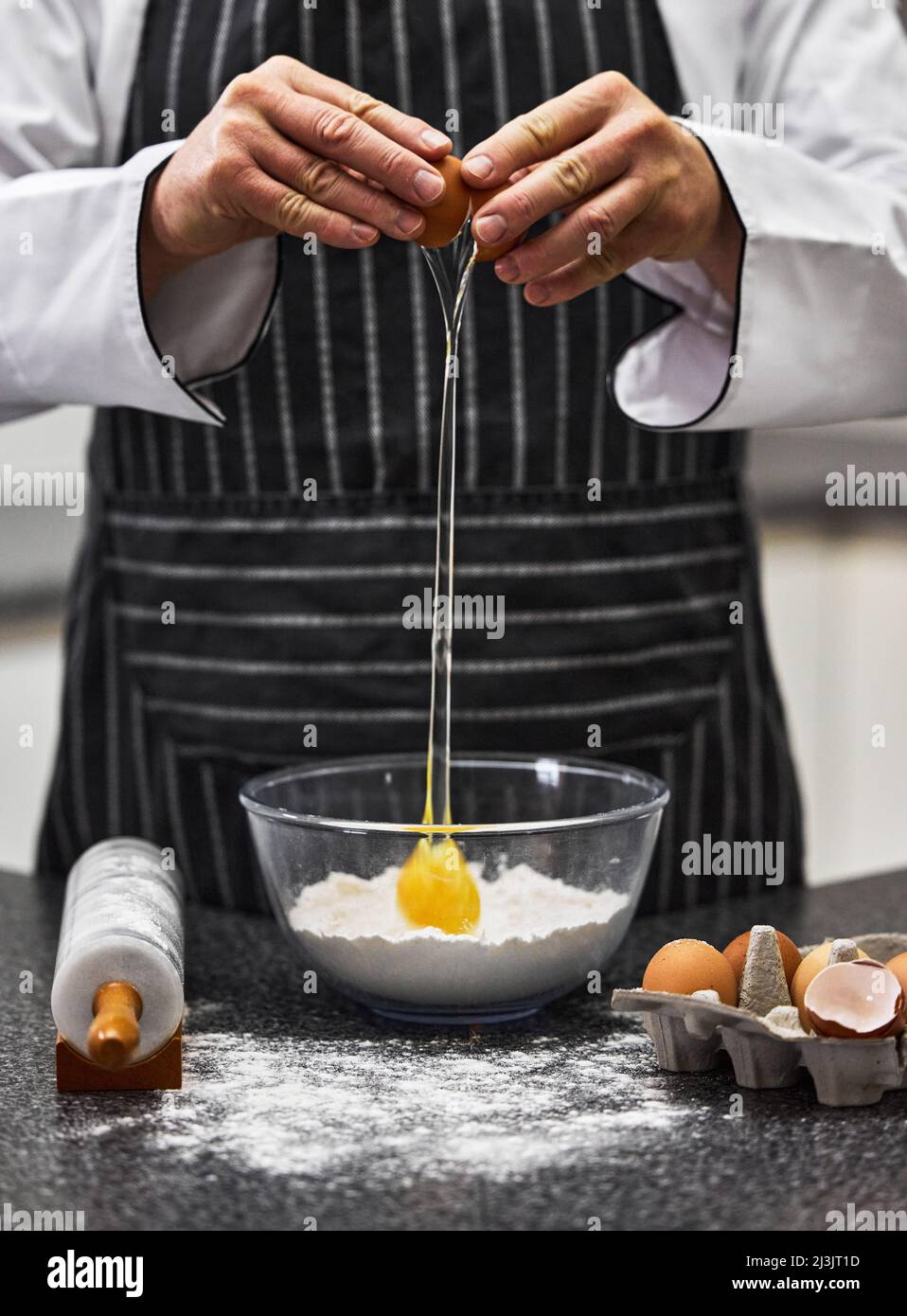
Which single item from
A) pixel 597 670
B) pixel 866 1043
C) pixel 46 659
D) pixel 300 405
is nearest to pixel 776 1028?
pixel 866 1043

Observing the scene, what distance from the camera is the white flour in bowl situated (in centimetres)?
77

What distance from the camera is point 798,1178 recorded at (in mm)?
609

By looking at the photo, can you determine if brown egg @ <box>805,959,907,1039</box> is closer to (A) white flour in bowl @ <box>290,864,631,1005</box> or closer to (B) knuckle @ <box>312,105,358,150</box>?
(A) white flour in bowl @ <box>290,864,631,1005</box>

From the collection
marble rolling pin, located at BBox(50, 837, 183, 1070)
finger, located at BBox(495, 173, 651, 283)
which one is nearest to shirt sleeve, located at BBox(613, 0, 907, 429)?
finger, located at BBox(495, 173, 651, 283)

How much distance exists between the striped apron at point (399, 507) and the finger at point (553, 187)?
0.28m

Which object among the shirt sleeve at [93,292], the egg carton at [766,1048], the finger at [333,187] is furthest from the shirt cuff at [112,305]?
the egg carton at [766,1048]

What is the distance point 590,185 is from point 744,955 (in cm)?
39

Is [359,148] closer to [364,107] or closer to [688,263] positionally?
[364,107]

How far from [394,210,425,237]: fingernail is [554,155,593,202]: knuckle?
7 cm

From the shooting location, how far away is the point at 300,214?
787 mm

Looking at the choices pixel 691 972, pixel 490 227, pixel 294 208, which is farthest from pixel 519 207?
pixel 691 972

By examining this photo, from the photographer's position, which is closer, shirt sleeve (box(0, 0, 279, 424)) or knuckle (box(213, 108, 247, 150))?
knuckle (box(213, 108, 247, 150))

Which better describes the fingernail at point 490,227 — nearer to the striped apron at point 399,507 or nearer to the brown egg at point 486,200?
the brown egg at point 486,200

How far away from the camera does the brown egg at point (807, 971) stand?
27.9 inches
